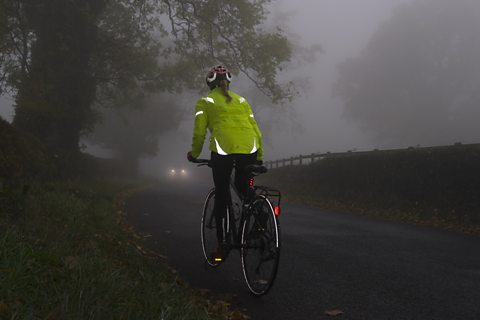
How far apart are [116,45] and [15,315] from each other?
60.7 feet

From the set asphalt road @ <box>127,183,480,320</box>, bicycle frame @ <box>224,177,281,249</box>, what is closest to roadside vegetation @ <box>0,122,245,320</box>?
asphalt road @ <box>127,183,480,320</box>

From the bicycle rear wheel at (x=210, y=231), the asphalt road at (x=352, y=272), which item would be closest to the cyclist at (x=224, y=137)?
the bicycle rear wheel at (x=210, y=231)

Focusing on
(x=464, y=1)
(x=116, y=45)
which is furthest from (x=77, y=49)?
(x=464, y=1)

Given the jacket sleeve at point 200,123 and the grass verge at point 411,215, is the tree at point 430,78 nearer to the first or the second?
the grass verge at point 411,215

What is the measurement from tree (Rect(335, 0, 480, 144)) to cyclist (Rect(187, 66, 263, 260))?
37.2 metres

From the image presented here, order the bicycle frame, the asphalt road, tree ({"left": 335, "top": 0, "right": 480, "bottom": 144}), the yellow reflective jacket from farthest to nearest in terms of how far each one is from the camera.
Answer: tree ({"left": 335, "top": 0, "right": 480, "bottom": 144}) → the yellow reflective jacket → the bicycle frame → the asphalt road

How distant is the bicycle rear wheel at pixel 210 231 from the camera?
5.29 metres

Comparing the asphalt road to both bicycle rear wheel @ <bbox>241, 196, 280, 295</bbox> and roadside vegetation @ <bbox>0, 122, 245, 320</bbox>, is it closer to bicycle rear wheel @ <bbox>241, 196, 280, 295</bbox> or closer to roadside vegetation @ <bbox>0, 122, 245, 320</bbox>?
bicycle rear wheel @ <bbox>241, 196, 280, 295</bbox>

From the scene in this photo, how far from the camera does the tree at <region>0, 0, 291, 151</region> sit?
1440 centimetres

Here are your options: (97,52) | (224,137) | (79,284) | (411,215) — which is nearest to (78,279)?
(79,284)

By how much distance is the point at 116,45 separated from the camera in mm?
19547

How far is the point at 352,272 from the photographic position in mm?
5297

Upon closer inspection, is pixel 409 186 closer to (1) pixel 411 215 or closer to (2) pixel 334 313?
(1) pixel 411 215

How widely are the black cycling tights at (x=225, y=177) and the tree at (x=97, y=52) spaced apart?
9665 mm
